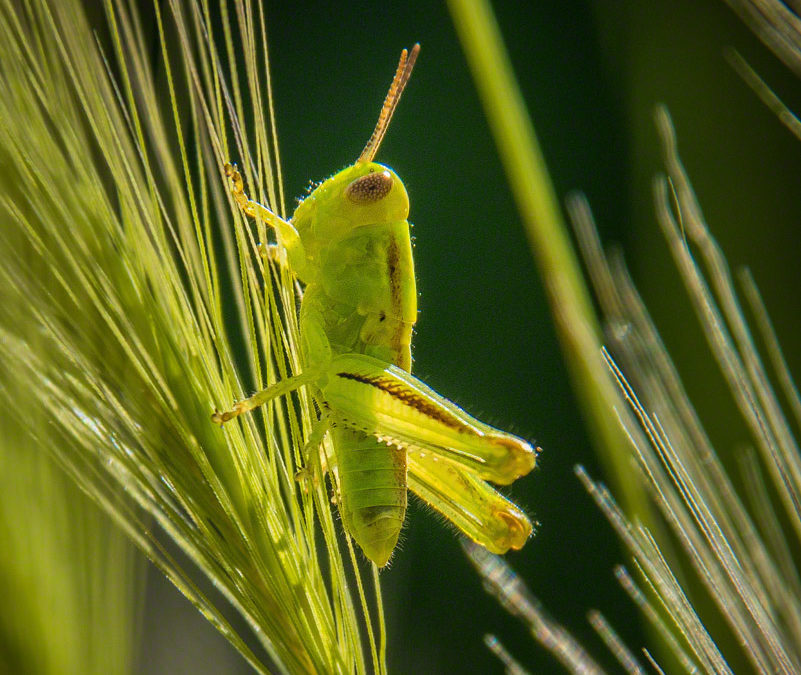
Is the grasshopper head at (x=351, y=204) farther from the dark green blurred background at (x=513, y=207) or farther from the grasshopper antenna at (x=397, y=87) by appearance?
the dark green blurred background at (x=513, y=207)

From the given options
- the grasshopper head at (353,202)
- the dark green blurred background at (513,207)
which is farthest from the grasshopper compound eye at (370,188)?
the dark green blurred background at (513,207)

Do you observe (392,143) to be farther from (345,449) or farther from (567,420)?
(345,449)

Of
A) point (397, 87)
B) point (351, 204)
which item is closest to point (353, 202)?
point (351, 204)

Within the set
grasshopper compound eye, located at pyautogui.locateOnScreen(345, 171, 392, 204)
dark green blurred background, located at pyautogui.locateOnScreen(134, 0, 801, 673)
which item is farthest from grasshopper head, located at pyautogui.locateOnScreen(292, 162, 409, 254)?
dark green blurred background, located at pyautogui.locateOnScreen(134, 0, 801, 673)

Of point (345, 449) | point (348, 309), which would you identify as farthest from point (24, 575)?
point (348, 309)

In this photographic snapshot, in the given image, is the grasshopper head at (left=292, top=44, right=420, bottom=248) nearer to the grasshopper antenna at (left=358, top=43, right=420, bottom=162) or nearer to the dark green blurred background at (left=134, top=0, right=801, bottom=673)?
the grasshopper antenna at (left=358, top=43, right=420, bottom=162)

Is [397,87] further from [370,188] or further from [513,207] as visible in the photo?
[513,207]
